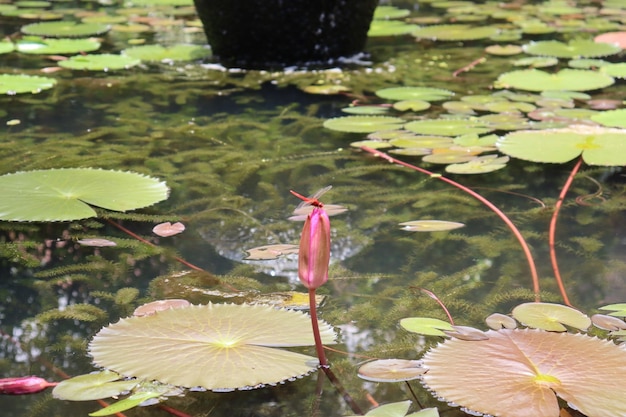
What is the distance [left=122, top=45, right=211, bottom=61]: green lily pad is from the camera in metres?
3.33

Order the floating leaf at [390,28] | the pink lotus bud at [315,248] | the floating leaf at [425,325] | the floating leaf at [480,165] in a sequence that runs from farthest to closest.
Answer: the floating leaf at [390,28] → the floating leaf at [480,165] → the floating leaf at [425,325] → the pink lotus bud at [315,248]

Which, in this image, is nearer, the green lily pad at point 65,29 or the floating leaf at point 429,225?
the floating leaf at point 429,225

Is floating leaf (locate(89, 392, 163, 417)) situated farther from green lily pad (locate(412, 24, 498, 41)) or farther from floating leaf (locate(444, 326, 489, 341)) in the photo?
green lily pad (locate(412, 24, 498, 41))

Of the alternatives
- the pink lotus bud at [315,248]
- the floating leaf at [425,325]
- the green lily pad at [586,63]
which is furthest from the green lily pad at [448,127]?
the pink lotus bud at [315,248]

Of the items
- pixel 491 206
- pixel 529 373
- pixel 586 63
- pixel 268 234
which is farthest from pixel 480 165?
pixel 586 63

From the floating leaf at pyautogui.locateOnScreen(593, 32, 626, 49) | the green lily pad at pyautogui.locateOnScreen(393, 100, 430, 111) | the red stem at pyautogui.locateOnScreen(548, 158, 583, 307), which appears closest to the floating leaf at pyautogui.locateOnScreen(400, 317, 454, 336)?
the red stem at pyautogui.locateOnScreen(548, 158, 583, 307)

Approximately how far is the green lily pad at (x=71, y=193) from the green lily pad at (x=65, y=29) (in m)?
2.25

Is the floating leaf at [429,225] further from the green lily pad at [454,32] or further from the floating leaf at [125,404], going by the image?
the green lily pad at [454,32]

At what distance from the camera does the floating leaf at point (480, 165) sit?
1.86m

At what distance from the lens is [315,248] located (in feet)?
2.96

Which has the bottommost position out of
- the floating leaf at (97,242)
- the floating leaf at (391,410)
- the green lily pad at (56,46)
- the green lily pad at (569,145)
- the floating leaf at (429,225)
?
the floating leaf at (429,225)

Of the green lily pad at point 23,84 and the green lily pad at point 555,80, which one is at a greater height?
the green lily pad at point 23,84

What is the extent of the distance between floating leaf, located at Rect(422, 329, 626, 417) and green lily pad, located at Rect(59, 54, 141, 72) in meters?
2.36

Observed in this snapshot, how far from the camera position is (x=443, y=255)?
144 centimetres
